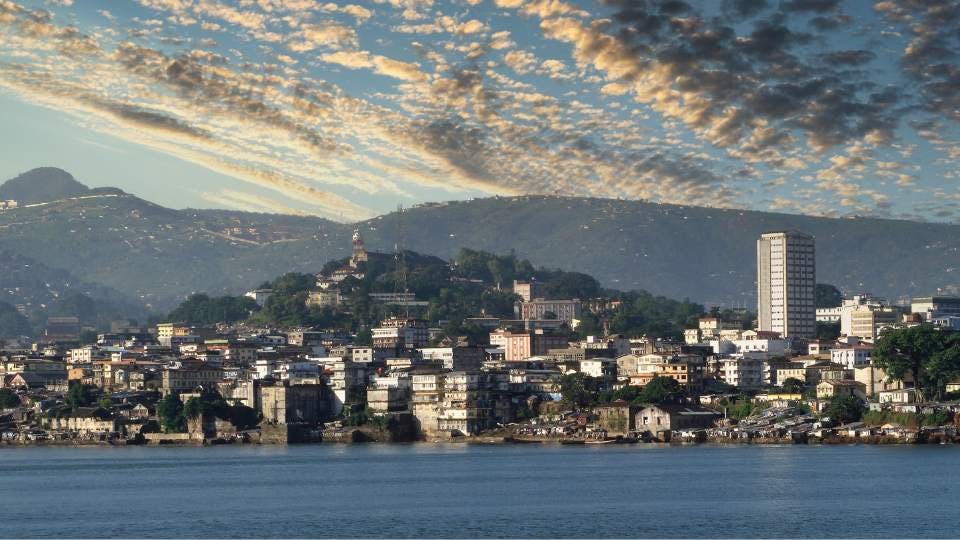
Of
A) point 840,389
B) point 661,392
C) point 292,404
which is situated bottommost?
point 292,404

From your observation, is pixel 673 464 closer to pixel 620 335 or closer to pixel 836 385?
pixel 836 385

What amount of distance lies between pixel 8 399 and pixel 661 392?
165 ft

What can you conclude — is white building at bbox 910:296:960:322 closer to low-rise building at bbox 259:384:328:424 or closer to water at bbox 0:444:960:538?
low-rise building at bbox 259:384:328:424

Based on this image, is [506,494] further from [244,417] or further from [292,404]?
[244,417]

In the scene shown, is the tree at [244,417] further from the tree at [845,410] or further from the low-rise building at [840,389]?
the tree at [845,410]

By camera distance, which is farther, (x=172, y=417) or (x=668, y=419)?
(x=172, y=417)

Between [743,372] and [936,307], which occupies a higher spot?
[936,307]

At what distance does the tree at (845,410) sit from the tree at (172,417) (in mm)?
40369

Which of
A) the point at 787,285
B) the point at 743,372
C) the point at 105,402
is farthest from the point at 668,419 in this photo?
the point at 787,285

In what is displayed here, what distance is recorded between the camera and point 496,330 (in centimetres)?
16562

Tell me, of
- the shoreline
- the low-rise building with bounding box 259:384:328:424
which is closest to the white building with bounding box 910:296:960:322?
the low-rise building with bounding box 259:384:328:424

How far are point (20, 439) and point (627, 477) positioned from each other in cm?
5943

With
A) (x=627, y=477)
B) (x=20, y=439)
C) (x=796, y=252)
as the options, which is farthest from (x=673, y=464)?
(x=796, y=252)

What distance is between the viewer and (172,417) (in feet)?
376
